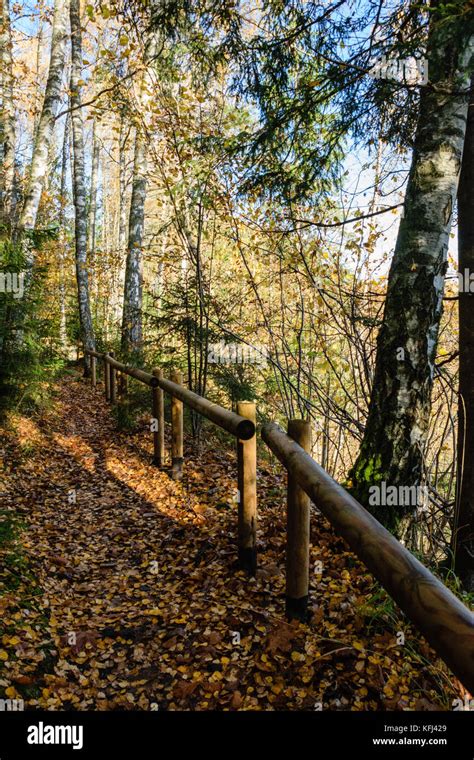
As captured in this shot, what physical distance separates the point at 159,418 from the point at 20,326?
99.5 inches

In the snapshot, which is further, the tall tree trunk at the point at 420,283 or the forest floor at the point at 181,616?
the tall tree trunk at the point at 420,283

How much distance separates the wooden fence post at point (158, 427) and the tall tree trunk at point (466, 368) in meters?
4.31

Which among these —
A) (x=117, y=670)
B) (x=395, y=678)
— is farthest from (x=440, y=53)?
(x=117, y=670)

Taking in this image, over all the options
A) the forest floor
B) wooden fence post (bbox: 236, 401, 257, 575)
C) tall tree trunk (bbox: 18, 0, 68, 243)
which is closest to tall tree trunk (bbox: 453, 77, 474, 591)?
the forest floor

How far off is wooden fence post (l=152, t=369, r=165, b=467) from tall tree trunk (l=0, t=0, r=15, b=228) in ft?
20.2

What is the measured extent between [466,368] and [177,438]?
3856mm

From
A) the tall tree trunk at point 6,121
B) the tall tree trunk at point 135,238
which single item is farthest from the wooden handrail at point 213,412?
the tall tree trunk at point 6,121

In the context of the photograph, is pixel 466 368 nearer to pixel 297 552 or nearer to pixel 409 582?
pixel 297 552

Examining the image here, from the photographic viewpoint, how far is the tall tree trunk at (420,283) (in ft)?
12.4

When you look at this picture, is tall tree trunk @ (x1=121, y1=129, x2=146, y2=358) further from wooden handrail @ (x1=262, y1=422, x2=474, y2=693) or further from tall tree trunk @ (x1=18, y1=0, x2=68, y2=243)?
wooden handrail @ (x1=262, y1=422, x2=474, y2=693)

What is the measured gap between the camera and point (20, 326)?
23.1ft

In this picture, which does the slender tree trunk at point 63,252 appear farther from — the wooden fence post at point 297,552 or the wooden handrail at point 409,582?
the wooden handrail at point 409,582

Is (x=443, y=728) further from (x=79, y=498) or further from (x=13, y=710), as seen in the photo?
(x=79, y=498)

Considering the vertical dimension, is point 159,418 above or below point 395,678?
above
